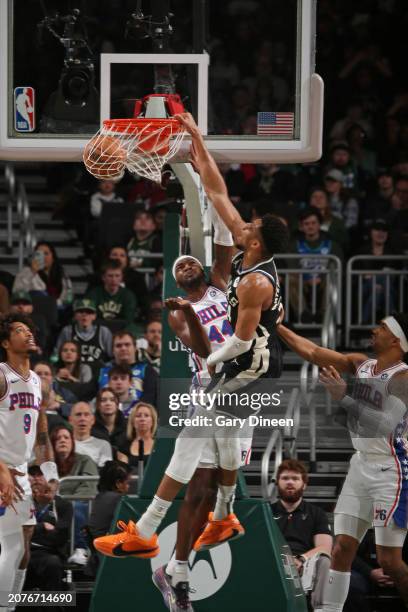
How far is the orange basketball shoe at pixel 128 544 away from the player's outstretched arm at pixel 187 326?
1.20m

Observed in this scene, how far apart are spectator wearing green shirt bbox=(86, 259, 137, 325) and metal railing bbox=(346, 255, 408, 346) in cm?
201

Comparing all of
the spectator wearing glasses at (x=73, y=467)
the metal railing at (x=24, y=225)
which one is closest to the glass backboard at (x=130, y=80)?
the spectator wearing glasses at (x=73, y=467)

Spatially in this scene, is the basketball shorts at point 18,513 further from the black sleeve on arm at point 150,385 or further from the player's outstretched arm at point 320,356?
the black sleeve on arm at point 150,385

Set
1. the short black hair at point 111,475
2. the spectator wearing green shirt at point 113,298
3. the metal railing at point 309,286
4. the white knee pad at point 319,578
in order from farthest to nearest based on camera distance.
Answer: the spectator wearing green shirt at point 113,298
the metal railing at point 309,286
the short black hair at point 111,475
the white knee pad at point 319,578

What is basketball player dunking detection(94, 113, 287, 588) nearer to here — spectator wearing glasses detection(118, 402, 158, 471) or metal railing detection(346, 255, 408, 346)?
spectator wearing glasses detection(118, 402, 158, 471)

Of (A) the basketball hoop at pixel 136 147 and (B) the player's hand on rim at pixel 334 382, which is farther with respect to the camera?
(B) the player's hand on rim at pixel 334 382

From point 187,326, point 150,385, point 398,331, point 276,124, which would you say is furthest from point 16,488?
point 276,124

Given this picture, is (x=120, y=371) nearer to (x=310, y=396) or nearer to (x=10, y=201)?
(x=310, y=396)

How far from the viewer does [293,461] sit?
406 inches

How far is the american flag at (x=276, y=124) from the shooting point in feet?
29.3

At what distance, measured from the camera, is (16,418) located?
390 inches

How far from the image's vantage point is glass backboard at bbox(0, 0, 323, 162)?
8.90 m

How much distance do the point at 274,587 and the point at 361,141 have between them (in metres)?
7.36

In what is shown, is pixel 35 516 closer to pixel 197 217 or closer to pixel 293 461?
pixel 293 461
